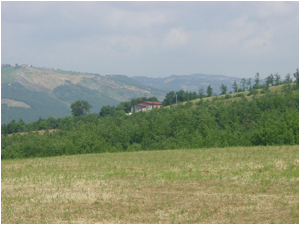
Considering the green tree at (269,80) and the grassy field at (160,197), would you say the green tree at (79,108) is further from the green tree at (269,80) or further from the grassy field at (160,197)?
the grassy field at (160,197)

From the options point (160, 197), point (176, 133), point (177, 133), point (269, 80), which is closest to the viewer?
point (160, 197)

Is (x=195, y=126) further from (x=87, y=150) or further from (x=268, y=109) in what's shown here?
(x=87, y=150)

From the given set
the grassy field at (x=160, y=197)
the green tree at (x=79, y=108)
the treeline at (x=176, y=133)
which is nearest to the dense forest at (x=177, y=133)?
the treeline at (x=176, y=133)

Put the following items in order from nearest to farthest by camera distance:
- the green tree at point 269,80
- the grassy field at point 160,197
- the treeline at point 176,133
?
the grassy field at point 160,197, the treeline at point 176,133, the green tree at point 269,80

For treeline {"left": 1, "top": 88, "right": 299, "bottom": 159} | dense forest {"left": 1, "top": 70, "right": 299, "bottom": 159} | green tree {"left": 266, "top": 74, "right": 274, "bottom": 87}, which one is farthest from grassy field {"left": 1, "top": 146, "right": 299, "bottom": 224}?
green tree {"left": 266, "top": 74, "right": 274, "bottom": 87}

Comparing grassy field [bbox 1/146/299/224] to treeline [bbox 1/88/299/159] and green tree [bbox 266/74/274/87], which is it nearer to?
treeline [bbox 1/88/299/159]

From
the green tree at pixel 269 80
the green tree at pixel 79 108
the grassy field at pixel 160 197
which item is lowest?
the grassy field at pixel 160 197

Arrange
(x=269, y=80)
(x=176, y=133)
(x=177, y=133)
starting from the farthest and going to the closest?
1. (x=269, y=80)
2. (x=176, y=133)
3. (x=177, y=133)

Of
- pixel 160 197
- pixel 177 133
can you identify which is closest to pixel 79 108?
pixel 177 133

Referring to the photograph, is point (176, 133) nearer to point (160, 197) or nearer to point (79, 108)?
point (160, 197)

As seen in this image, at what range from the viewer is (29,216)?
1013cm

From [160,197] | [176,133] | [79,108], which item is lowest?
[160,197]

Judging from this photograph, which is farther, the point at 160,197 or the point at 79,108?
the point at 79,108

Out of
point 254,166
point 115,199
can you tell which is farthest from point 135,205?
point 254,166
